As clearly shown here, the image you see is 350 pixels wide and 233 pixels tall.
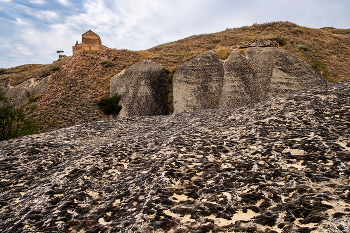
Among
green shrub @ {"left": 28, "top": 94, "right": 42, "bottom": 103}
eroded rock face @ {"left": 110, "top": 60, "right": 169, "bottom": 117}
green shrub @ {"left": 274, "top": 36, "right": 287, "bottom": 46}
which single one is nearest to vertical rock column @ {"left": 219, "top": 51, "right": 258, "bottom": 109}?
eroded rock face @ {"left": 110, "top": 60, "right": 169, "bottom": 117}

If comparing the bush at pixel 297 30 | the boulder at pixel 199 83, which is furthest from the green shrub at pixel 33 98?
the bush at pixel 297 30

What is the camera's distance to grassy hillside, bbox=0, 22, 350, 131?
972 inches

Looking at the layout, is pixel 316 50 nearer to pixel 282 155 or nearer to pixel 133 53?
pixel 133 53

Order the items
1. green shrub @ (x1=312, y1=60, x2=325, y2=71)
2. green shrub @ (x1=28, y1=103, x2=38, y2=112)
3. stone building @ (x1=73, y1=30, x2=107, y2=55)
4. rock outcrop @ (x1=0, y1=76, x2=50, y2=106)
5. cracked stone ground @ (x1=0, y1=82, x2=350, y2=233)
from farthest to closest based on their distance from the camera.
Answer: stone building @ (x1=73, y1=30, x2=107, y2=55) < rock outcrop @ (x1=0, y1=76, x2=50, y2=106) < green shrub @ (x1=312, y1=60, x2=325, y2=71) < green shrub @ (x1=28, y1=103, x2=38, y2=112) < cracked stone ground @ (x1=0, y1=82, x2=350, y2=233)

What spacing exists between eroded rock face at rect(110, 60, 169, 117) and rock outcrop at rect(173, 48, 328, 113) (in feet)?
5.83

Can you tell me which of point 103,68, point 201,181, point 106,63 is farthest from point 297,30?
point 201,181

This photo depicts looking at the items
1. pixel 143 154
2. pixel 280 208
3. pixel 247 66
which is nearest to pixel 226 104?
pixel 247 66

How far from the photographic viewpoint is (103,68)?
2969 cm

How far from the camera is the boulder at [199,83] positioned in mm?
23734

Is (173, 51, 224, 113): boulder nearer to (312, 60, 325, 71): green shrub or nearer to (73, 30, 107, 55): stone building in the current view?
(312, 60, 325, 71): green shrub

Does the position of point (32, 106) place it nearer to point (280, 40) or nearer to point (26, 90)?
point (26, 90)

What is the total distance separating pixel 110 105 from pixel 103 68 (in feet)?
26.6

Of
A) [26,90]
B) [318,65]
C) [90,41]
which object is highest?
[90,41]

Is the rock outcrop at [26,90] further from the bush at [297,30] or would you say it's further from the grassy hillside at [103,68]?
the bush at [297,30]
